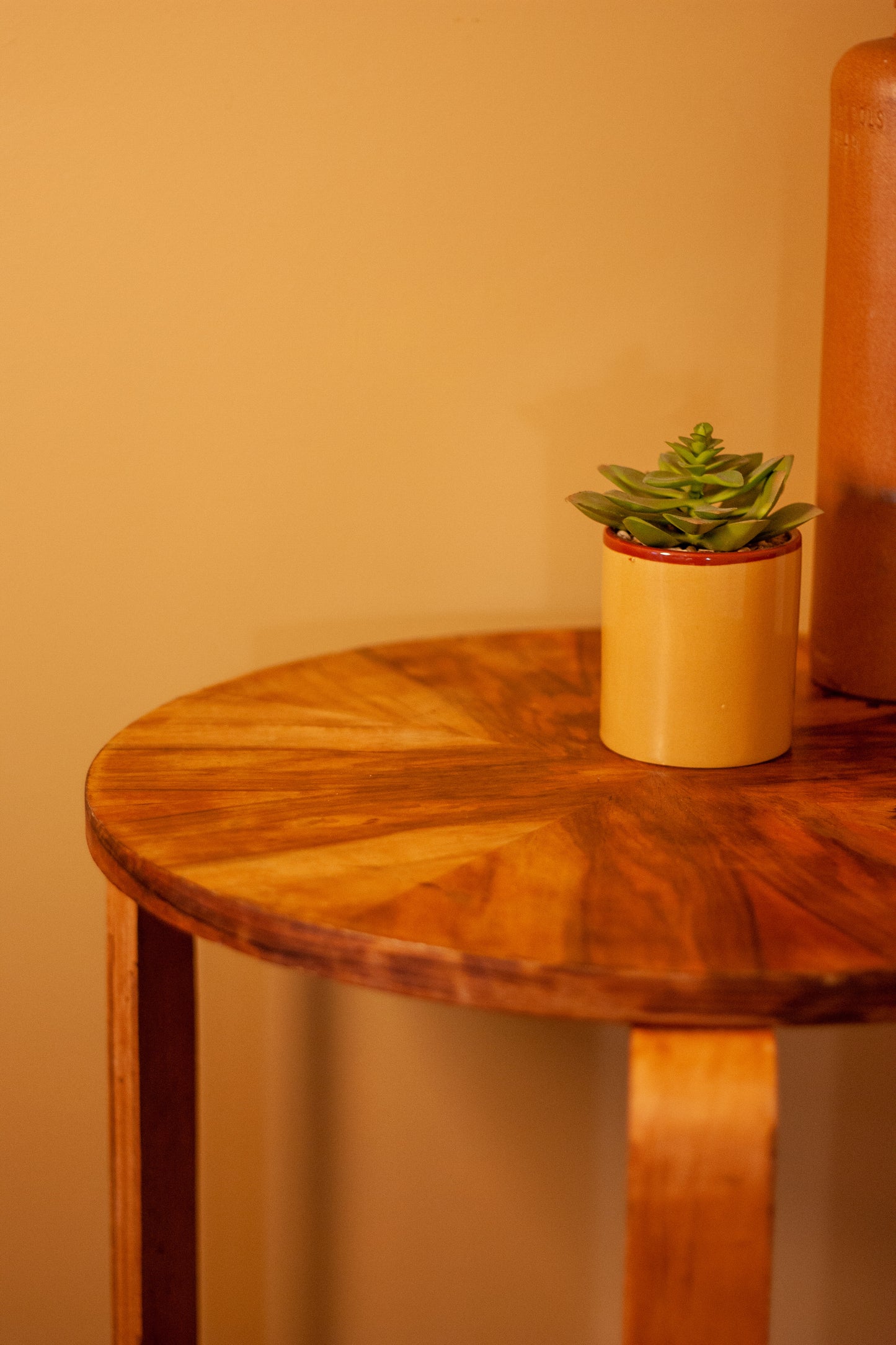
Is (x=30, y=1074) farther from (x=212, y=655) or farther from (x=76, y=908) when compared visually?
(x=212, y=655)

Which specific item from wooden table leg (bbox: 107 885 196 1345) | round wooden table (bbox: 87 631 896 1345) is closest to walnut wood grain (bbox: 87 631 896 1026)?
round wooden table (bbox: 87 631 896 1345)

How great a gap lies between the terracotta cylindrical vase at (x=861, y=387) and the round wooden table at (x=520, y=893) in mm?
45

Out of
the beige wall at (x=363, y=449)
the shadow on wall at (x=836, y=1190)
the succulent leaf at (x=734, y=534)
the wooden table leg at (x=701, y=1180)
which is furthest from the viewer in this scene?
the shadow on wall at (x=836, y=1190)

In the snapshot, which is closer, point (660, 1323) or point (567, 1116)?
point (660, 1323)

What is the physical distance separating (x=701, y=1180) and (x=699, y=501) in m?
0.36

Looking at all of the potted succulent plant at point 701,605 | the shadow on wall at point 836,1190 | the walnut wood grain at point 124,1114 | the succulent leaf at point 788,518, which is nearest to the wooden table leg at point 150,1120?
the walnut wood grain at point 124,1114

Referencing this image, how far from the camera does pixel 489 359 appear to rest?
1014mm

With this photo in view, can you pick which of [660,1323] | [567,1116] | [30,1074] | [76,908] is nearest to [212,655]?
[76,908]

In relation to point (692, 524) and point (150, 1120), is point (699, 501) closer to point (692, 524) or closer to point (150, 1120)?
point (692, 524)

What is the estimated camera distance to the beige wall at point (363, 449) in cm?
95

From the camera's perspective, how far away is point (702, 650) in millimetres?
719

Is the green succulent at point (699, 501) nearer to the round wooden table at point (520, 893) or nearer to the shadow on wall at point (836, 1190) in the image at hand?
the round wooden table at point (520, 893)

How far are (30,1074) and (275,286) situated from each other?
0.64 m

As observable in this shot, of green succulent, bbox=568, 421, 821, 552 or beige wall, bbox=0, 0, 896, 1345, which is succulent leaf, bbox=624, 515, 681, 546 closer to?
green succulent, bbox=568, 421, 821, 552
